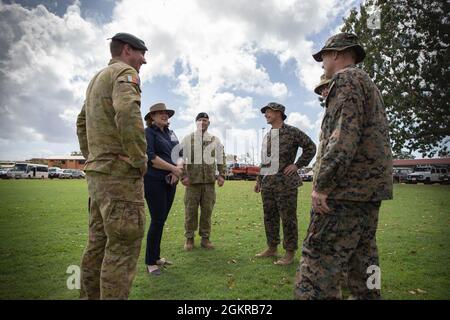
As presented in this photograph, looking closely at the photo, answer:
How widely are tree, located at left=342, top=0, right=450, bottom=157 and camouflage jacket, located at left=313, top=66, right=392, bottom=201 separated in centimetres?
2508

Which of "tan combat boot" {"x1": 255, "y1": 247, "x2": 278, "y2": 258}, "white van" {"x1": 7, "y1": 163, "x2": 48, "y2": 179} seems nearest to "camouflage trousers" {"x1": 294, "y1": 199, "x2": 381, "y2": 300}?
"tan combat boot" {"x1": 255, "y1": 247, "x2": 278, "y2": 258}

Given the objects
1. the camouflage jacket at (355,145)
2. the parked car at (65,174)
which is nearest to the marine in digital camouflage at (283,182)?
the camouflage jacket at (355,145)

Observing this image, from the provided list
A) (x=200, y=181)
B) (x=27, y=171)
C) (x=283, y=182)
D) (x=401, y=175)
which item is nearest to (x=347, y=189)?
(x=283, y=182)

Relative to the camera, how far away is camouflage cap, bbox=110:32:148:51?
3.24 m

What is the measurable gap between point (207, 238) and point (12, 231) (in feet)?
15.3

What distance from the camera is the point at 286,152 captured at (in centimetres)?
521

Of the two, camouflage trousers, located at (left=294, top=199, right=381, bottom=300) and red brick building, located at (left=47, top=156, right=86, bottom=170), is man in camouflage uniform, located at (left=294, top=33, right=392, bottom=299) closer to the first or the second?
camouflage trousers, located at (left=294, top=199, right=381, bottom=300)

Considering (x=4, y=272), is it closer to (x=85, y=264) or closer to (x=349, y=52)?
(x=85, y=264)

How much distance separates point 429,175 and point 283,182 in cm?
3973

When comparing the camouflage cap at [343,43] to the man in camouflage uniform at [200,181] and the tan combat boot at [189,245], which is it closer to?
the man in camouflage uniform at [200,181]

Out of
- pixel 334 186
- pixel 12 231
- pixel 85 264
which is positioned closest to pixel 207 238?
pixel 85 264

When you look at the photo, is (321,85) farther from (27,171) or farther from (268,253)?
(27,171)

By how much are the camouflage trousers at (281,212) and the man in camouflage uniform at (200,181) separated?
1196mm
